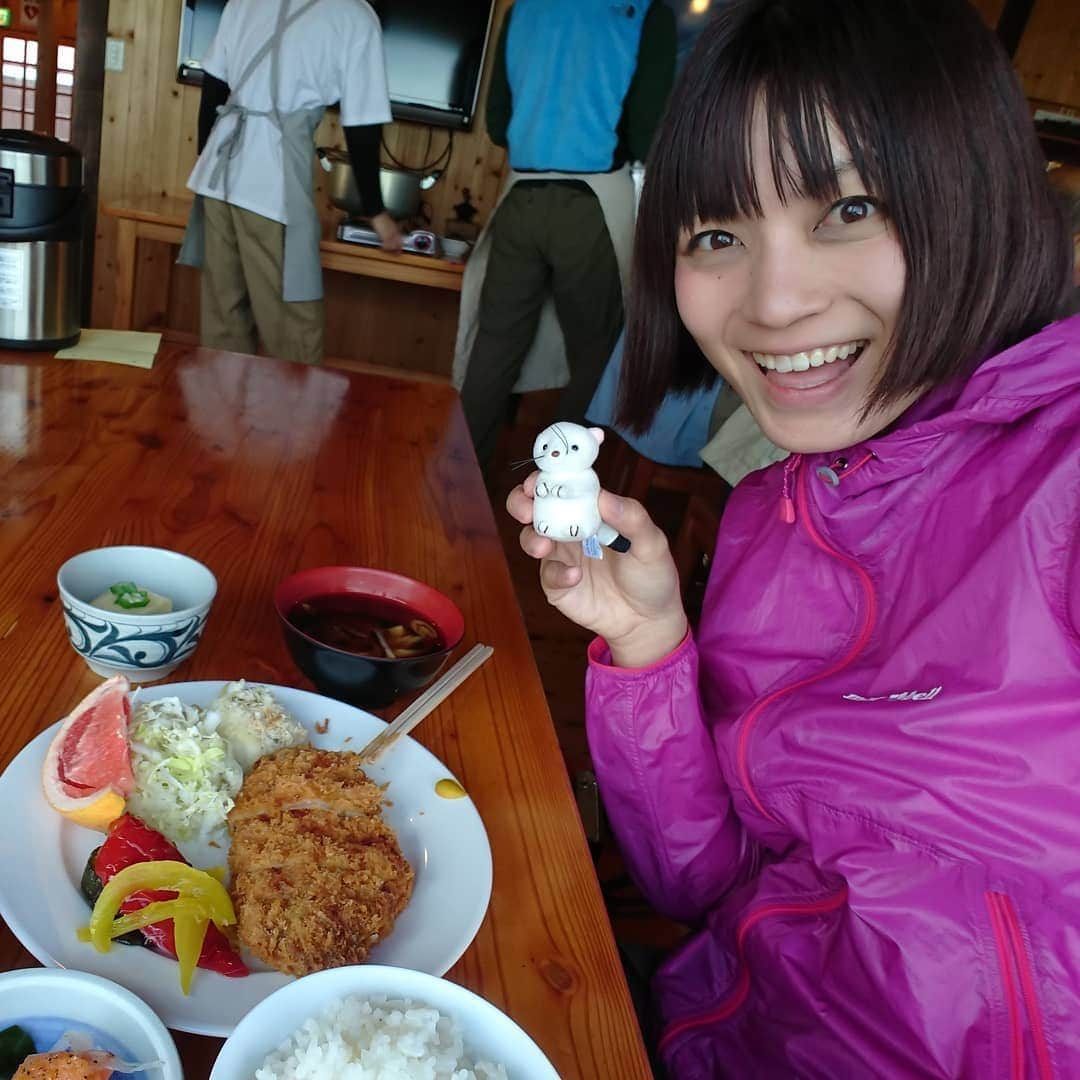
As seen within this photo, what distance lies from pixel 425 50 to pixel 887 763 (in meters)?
4.43

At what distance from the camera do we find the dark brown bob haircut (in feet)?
2.55

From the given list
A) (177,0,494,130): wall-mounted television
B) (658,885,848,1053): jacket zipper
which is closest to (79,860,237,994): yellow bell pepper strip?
(658,885,848,1053): jacket zipper

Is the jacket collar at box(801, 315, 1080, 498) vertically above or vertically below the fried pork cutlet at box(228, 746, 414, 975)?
above

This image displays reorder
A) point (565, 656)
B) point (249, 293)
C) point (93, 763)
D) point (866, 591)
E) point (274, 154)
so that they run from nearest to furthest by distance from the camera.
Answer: point (93, 763) < point (866, 591) < point (565, 656) < point (274, 154) < point (249, 293)

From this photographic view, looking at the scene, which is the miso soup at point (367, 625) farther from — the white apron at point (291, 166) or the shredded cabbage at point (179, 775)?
the white apron at point (291, 166)

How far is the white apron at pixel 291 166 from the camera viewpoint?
119 inches

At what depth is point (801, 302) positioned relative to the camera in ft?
2.78

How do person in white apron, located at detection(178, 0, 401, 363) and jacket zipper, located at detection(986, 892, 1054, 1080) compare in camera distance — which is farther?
Result: person in white apron, located at detection(178, 0, 401, 363)

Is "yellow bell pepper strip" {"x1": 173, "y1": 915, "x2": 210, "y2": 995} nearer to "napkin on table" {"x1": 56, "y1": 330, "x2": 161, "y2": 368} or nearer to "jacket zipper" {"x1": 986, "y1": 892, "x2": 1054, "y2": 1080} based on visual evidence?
"jacket zipper" {"x1": 986, "y1": 892, "x2": 1054, "y2": 1080}

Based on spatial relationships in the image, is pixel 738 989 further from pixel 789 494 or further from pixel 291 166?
pixel 291 166

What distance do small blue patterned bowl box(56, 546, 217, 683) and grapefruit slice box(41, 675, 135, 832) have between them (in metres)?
0.07

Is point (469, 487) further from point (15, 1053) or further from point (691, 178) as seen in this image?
point (15, 1053)

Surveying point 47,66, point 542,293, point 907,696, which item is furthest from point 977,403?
point 47,66

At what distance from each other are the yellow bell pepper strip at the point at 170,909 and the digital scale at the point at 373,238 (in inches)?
150
